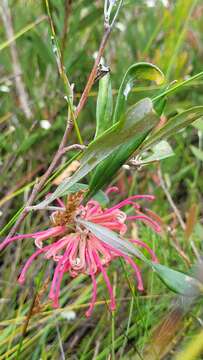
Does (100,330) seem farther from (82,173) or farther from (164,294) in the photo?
(82,173)

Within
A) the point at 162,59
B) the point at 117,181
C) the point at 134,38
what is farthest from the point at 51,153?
the point at 134,38

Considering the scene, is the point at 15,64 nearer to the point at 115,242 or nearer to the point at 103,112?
the point at 103,112

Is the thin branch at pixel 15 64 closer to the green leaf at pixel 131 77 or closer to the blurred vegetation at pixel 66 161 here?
the blurred vegetation at pixel 66 161

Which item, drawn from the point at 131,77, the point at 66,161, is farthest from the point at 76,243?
the point at 66,161

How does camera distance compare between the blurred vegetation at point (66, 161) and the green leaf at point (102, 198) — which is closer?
the green leaf at point (102, 198)

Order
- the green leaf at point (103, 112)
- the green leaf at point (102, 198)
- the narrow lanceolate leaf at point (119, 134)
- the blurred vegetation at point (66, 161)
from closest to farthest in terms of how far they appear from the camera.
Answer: the narrow lanceolate leaf at point (119, 134)
the green leaf at point (103, 112)
the green leaf at point (102, 198)
the blurred vegetation at point (66, 161)

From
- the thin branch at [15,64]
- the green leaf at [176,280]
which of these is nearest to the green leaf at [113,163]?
the green leaf at [176,280]

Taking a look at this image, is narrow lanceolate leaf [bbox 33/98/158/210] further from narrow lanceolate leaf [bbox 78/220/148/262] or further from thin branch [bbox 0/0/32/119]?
thin branch [bbox 0/0/32/119]
